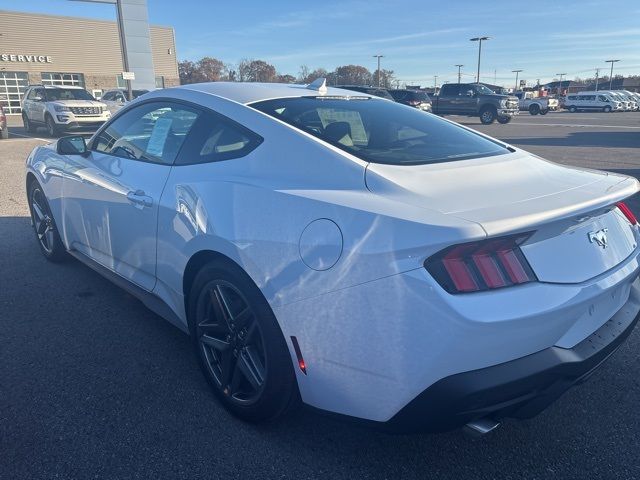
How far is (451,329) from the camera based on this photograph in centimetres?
170

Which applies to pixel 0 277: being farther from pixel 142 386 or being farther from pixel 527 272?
pixel 527 272

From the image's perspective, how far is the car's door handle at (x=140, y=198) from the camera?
288 centimetres

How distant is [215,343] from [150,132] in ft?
4.74

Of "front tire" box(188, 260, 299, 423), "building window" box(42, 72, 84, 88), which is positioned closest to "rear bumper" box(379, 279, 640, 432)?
"front tire" box(188, 260, 299, 423)

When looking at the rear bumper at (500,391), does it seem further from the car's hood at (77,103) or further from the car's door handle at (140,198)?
the car's hood at (77,103)

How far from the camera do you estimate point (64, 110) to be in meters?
17.5

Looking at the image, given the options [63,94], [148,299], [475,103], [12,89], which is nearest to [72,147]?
[148,299]

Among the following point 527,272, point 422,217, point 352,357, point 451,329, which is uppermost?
point 422,217

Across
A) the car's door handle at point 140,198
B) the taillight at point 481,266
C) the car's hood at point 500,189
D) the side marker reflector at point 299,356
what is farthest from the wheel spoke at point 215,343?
the taillight at point 481,266

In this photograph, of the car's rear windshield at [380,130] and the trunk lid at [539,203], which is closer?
the trunk lid at [539,203]

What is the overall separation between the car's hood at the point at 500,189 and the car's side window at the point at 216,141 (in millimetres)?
689

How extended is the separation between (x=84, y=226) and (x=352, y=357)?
103 inches

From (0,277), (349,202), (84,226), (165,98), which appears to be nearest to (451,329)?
(349,202)

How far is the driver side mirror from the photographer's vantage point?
3793mm
